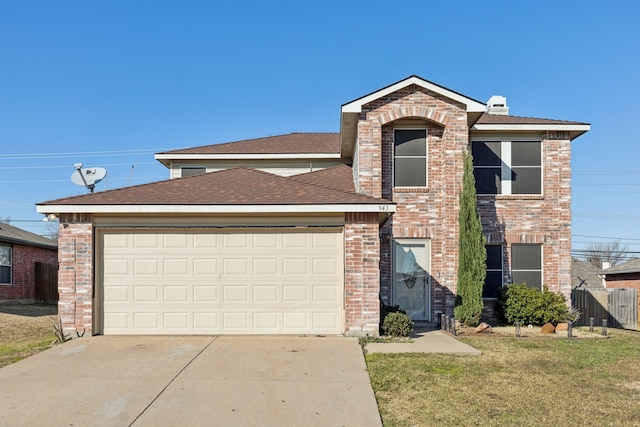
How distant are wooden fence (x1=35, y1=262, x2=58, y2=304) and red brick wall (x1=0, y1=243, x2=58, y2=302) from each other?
0.69 feet

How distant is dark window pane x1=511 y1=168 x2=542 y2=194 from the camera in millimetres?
15516

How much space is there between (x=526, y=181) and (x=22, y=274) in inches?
873

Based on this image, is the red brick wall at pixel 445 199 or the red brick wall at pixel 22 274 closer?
the red brick wall at pixel 445 199

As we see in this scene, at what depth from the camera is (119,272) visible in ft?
38.1

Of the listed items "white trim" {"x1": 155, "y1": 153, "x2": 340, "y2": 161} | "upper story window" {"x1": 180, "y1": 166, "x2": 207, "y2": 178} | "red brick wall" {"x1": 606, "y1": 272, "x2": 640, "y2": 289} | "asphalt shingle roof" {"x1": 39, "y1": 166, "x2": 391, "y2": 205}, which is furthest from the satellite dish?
"red brick wall" {"x1": 606, "y1": 272, "x2": 640, "y2": 289}

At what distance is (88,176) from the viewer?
17141 millimetres

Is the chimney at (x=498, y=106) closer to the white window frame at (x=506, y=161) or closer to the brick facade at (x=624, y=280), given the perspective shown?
the white window frame at (x=506, y=161)

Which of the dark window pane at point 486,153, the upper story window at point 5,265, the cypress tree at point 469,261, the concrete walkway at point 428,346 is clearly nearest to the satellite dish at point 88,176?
the upper story window at point 5,265

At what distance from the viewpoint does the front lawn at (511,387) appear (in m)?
6.48

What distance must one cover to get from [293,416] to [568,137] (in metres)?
12.8

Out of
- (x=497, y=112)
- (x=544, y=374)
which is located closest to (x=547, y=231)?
(x=497, y=112)

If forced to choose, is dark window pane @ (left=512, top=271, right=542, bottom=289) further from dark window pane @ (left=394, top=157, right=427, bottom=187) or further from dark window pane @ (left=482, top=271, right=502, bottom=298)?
dark window pane @ (left=394, top=157, right=427, bottom=187)

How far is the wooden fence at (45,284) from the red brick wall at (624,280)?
97.8ft

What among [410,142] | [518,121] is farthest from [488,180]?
[410,142]
